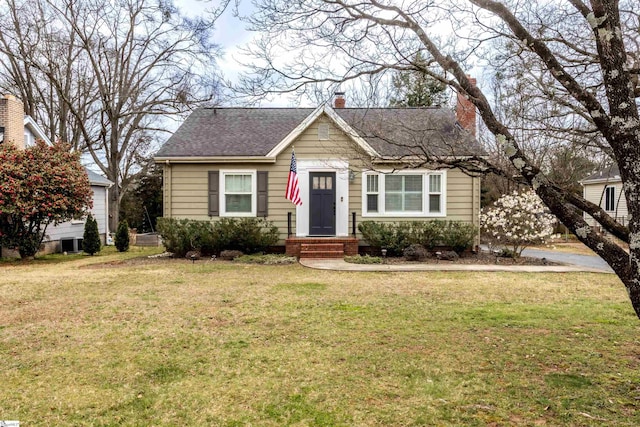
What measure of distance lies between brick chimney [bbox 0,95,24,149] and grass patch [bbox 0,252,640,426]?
906 cm

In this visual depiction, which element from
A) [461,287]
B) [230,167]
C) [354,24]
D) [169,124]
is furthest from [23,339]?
[169,124]

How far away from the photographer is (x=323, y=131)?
13250mm

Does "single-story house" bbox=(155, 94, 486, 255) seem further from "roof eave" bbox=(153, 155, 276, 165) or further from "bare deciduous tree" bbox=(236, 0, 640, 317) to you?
"bare deciduous tree" bbox=(236, 0, 640, 317)

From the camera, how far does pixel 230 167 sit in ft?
44.2

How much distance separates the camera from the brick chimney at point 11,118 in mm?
14656

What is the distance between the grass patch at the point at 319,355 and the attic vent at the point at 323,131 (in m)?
6.20

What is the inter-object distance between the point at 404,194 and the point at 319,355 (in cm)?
952

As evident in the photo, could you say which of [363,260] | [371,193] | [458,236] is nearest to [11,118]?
[371,193]

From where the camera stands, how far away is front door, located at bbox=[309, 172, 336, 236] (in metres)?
13.4


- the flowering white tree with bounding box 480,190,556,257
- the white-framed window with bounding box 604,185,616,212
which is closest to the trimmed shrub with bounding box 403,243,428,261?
the flowering white tree with bounding box 480,190,556,257

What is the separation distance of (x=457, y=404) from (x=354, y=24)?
4.08m

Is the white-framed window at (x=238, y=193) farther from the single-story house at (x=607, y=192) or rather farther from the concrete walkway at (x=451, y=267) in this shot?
the single-story house at (x=607, y=192)

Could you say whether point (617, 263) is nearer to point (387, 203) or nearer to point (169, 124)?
point (387, 203)

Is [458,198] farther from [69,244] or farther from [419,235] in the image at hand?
[69,244]
